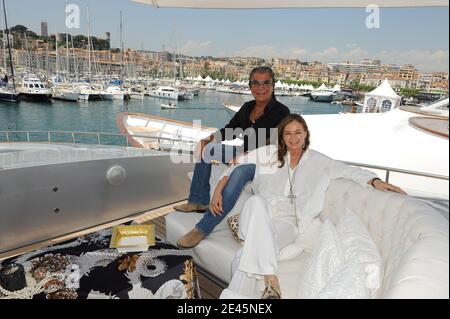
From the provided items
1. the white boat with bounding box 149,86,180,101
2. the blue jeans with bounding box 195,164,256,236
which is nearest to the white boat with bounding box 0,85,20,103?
the white boat with bounding box 149,86,180,101

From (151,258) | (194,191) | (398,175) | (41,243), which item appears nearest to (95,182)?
(41,243)

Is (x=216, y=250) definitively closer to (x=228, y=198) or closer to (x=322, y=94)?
(x=228, y=198)

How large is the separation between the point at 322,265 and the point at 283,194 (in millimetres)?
558

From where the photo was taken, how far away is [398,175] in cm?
549

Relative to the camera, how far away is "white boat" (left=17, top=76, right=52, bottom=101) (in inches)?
895

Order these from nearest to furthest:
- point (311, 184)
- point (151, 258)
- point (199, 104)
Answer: point (151, 258)
point (311, 184)
point (199, 104)

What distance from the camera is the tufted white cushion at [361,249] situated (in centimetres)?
107

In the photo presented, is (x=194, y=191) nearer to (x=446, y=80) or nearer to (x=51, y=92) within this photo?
(x=446, y=80)

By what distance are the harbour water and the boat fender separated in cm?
1473

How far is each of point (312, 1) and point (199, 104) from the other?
30.5 meters

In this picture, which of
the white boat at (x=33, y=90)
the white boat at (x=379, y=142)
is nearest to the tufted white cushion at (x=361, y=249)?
the white boat at (x=379, y=142)

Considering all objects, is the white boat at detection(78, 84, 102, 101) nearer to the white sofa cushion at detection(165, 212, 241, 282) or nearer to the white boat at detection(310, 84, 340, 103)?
the white boat at detection(310, 84, 340, 103)

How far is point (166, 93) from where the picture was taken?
3155 centimetres

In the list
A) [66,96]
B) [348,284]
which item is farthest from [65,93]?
[348,284]
